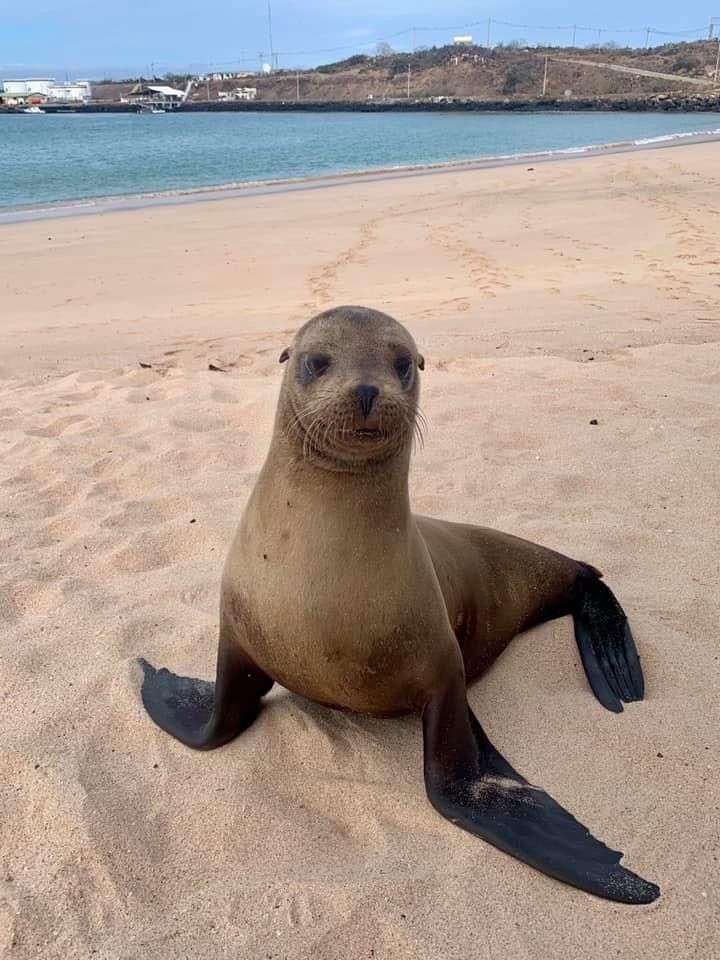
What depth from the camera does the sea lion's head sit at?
2080mm

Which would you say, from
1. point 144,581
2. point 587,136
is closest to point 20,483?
point 144,581

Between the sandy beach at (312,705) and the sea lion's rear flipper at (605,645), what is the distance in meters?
0.07

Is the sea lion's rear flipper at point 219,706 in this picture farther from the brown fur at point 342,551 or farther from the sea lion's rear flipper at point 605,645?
the sea lion's rear flipper at point 605,645

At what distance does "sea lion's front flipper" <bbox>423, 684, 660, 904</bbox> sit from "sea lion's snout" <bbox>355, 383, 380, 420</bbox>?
0.80 meters

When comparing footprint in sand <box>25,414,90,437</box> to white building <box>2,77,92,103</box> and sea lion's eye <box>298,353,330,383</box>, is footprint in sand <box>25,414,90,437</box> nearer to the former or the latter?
sea lion's eye <box>298,353,330,383</box>

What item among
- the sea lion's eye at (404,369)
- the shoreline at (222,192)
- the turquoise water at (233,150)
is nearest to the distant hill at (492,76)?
the turquoise water at (233,150)

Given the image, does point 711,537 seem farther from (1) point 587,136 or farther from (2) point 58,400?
(1) point 587,136

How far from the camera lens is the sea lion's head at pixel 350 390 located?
2080 mm

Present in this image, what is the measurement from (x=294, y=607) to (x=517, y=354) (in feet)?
13.9

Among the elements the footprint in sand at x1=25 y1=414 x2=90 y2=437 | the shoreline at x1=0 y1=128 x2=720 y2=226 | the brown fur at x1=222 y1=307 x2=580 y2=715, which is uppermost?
the brown fur at x1=222 y1=307 x2=580 y2=715

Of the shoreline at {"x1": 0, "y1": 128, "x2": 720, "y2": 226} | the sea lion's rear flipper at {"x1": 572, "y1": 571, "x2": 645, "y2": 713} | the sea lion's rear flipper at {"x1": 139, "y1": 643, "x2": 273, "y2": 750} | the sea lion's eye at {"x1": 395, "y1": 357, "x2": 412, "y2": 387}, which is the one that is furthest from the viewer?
the shoreline at {"x1": 0, "y1": 128, "x2": 720, "y2": 226}

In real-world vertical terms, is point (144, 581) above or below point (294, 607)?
below

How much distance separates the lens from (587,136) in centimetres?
4103

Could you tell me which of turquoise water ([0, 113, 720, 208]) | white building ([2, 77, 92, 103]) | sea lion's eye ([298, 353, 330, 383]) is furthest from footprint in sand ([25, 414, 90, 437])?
white building ([2, 77, 92, 103])
